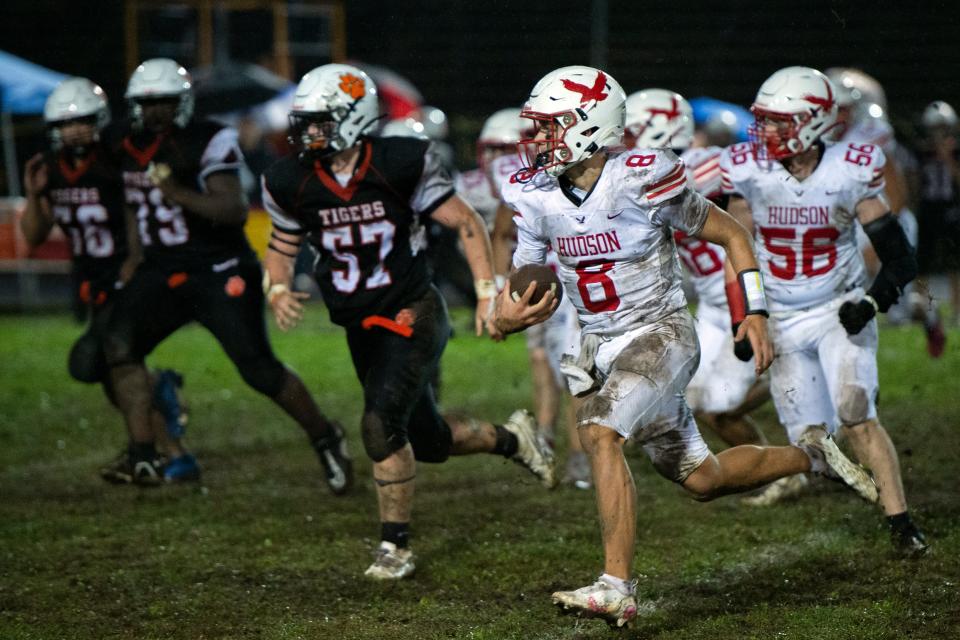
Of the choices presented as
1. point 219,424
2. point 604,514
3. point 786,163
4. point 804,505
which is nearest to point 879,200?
point 786,163

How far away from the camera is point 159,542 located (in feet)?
17.2

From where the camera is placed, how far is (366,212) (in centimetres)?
493

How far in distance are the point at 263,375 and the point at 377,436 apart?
1372mm

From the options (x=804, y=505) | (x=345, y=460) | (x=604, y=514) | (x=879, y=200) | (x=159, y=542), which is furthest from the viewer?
(x=345, y=460)

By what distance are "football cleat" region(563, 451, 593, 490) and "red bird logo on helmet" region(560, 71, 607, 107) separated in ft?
7.80

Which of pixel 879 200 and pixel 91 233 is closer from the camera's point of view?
pixel 879 200

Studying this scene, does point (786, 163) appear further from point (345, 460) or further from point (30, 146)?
point (30, 146)

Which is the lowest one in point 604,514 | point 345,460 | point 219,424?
point 219,424

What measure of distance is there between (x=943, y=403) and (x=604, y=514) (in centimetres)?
452

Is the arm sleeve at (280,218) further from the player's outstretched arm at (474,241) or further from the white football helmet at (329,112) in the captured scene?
the player's outstretched arm at (474,241)

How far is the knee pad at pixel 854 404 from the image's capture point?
15.7ft

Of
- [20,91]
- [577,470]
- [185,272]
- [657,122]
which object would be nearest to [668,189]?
[657,122]

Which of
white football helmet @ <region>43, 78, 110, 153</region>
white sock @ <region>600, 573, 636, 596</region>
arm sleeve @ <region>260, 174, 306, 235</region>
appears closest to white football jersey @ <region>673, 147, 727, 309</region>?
arm sleeve @ <region>260, 174, 306, 235</region>

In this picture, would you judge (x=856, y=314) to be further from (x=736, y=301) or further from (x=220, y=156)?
(x=220, y=156)
